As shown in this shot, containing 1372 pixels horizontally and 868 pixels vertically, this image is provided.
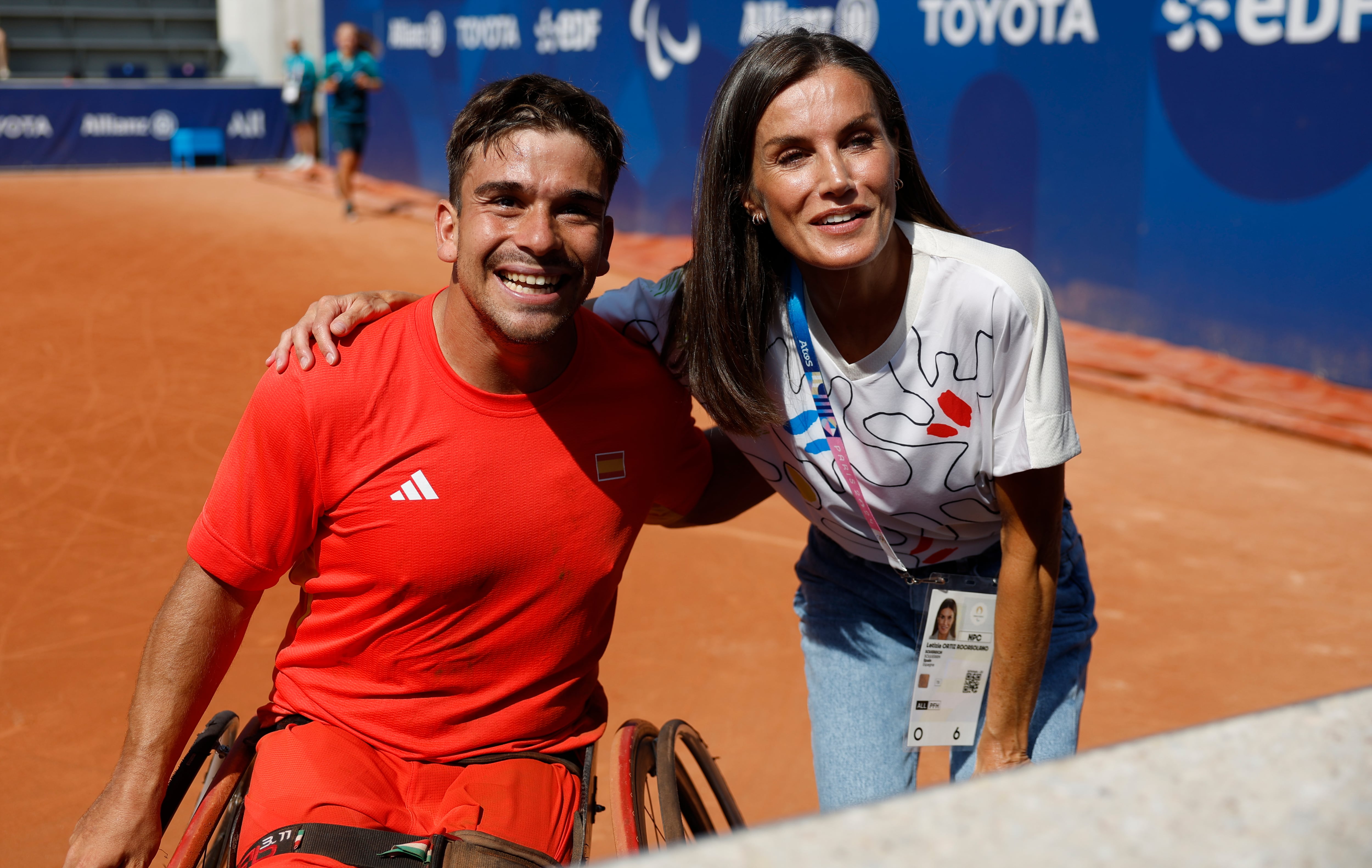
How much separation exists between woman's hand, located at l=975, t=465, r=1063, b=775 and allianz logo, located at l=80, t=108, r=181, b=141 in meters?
17.1

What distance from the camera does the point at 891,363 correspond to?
1.99 m

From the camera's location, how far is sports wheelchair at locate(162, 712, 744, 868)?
1779 millimetres

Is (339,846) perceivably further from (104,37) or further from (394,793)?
(104,37)

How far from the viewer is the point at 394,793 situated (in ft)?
6.41

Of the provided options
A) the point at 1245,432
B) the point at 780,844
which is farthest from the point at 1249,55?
the point at 780,844

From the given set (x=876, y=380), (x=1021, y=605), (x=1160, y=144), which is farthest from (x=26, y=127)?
(x=1021, y=605)

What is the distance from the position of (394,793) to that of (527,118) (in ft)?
4.01

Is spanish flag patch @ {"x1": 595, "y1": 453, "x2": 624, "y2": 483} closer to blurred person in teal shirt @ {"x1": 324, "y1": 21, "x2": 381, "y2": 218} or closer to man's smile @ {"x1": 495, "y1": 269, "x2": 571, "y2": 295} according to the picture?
man's smile @ {"x1": 495, "y1": 269, "x2": 571, "y2": 295}

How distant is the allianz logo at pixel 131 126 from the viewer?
1588cm

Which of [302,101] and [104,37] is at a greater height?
[104,37]

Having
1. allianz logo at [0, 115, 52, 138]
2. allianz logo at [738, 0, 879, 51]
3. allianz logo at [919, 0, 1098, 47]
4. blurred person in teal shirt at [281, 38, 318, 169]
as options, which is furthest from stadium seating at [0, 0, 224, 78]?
allianz logo at [919, 0, 1098, 47]

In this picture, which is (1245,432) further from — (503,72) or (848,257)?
(503,72)

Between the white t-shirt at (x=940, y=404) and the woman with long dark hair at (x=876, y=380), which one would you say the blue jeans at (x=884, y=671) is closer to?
the woman with long dark hair at (x=876, y=380)

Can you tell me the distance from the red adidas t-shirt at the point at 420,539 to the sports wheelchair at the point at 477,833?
95 mm
